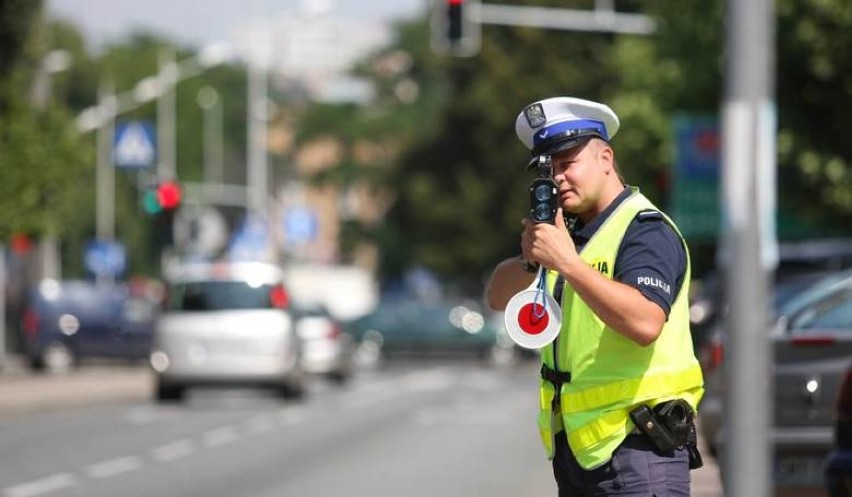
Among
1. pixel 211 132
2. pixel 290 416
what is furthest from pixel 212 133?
pixel 290 416

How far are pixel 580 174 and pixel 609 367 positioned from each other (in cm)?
51

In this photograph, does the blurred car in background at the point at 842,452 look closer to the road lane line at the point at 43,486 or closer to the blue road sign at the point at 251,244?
the road lane line at the point at 43,486

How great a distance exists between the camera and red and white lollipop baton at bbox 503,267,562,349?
21.0ft

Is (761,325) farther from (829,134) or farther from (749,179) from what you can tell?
(829,134)

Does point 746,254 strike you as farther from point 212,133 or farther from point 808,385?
point 212,133

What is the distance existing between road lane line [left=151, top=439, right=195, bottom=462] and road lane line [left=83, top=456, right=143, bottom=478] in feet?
0.79

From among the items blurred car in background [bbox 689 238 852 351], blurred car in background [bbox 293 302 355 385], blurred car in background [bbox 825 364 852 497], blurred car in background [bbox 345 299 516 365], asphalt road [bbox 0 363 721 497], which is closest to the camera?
blurred car in background [bbox 825 364 852 497]

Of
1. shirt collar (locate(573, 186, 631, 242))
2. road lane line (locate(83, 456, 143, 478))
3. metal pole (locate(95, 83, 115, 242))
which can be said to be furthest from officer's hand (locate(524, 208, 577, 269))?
metal pole (locate(95, 83, 115, 242))

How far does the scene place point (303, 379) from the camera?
106 ft

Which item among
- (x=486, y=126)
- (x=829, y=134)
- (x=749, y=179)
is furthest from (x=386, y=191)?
(x=749, y=179)

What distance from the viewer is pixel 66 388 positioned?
34312 mm

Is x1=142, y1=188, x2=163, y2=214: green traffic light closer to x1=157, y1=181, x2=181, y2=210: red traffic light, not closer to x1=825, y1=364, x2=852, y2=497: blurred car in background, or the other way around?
x1=157, y1=181, x2=181, y2=210: red traffic light

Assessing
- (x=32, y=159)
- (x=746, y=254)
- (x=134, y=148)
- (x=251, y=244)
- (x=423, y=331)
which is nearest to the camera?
(x=746, y=254)

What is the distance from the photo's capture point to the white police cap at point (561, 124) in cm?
650
